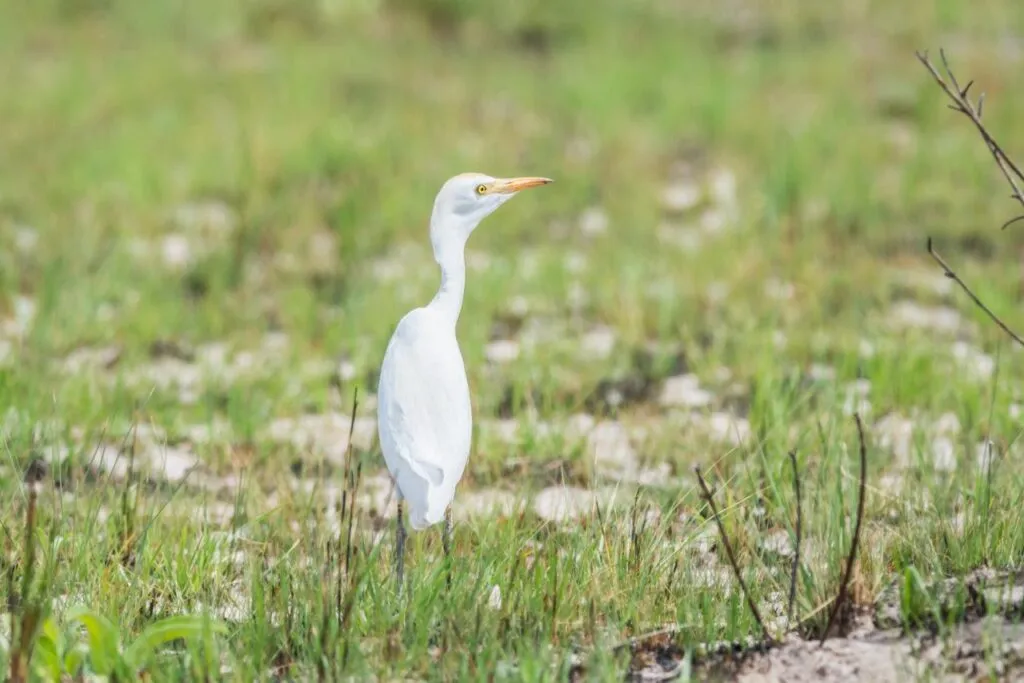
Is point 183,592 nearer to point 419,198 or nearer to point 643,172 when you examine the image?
point 419,198

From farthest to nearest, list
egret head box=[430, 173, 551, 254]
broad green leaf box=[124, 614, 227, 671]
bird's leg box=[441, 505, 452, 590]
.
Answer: egret head box=[430, 173, 551, 254]
bird's leg box=[441, 505, 452, 590]
broad green leaf box=[124, 614, 227, 671]

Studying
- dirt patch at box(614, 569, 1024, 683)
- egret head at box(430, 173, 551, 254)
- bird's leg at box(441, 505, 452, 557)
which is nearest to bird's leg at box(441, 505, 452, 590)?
bird's leg at box(441, 505, 452, 557)

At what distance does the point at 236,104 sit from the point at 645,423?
17.5ft

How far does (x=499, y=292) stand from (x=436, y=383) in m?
3.59

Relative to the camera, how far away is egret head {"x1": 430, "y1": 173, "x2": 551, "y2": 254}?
114 inches

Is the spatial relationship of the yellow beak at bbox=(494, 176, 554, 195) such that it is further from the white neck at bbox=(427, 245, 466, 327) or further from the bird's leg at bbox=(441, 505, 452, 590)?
the bird's leg at bbox=(441, 505, 452, 590)

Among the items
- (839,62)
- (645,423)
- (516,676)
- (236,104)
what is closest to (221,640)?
(516,676)

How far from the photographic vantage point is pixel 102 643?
2.57m

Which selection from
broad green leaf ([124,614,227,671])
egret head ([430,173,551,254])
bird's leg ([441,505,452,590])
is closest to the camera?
broad green leaf ([124,614,227,671])

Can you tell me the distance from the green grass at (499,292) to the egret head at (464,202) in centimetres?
66

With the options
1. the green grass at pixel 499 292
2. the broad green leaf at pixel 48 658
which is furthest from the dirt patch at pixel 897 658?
the broad green leaf at pixel 48 658

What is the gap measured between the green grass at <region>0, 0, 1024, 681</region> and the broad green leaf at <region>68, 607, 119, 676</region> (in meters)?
0.03

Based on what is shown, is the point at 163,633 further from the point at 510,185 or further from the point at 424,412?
the point at 510,185

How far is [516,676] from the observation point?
8.24ft
